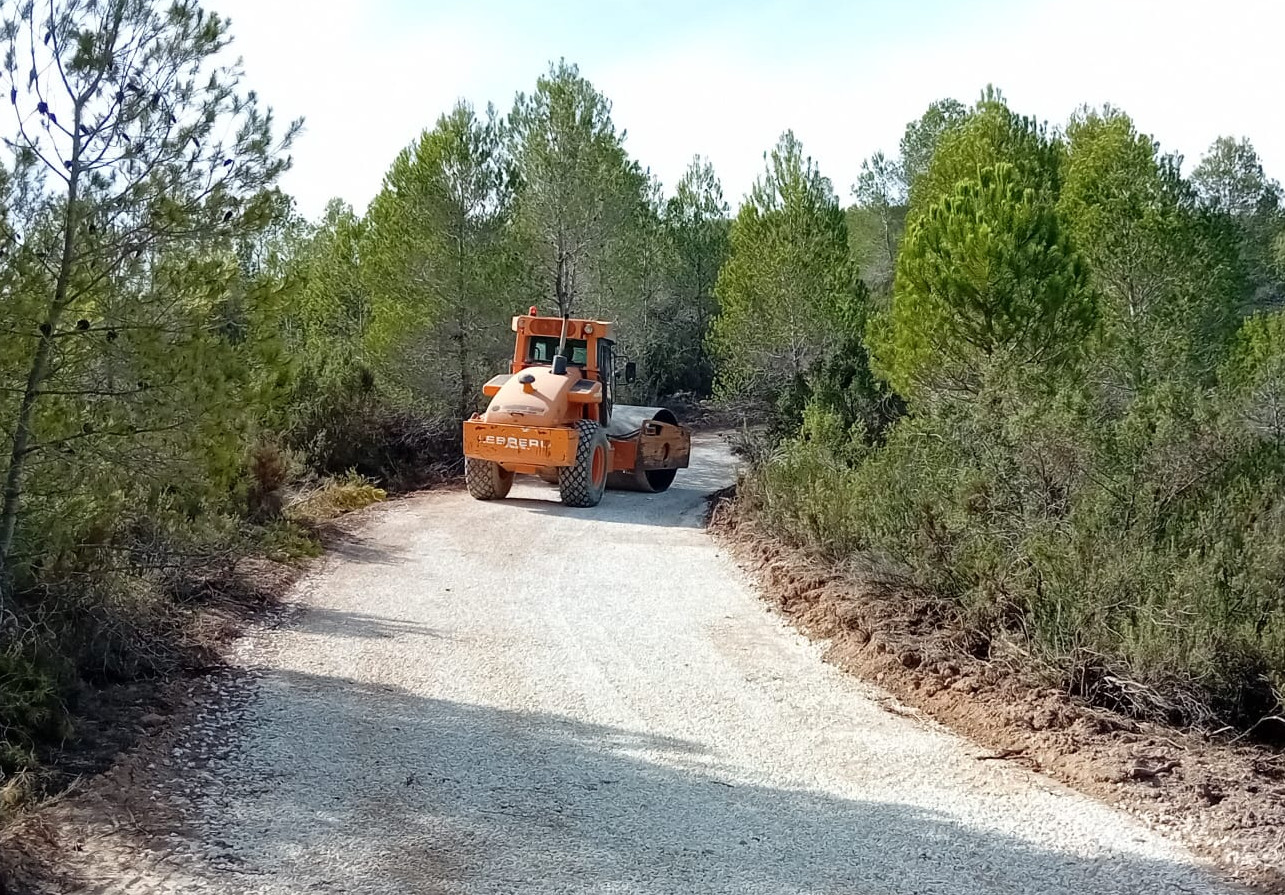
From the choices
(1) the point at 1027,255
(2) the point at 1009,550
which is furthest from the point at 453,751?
(1) the point at 1027,255

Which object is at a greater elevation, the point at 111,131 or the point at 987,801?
the point at 111,131

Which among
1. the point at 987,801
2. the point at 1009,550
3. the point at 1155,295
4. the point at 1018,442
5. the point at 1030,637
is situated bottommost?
the point at 987,801

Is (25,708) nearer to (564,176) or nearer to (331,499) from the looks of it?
(331,499)

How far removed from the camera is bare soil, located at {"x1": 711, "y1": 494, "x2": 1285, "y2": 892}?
5434 millimetres

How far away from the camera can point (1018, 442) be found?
918cm

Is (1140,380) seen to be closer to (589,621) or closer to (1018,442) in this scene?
(1018,442)

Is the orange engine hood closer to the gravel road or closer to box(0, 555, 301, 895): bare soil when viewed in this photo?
the gravel road

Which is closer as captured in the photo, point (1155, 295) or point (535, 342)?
point (535, 342)

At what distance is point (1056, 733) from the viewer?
21.9 ft

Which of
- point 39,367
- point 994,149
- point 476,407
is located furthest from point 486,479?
point 994,149

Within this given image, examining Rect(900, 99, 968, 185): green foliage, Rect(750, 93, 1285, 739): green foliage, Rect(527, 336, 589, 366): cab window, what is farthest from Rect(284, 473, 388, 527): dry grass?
Rect(900, 99, 968, 185): green foliage

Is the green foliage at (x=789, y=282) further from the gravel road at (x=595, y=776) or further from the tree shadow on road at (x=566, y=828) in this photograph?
the tree shadow on road at (x=566, y=828)

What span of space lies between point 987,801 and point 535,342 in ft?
44.1

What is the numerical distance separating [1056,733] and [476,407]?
58.6ft
